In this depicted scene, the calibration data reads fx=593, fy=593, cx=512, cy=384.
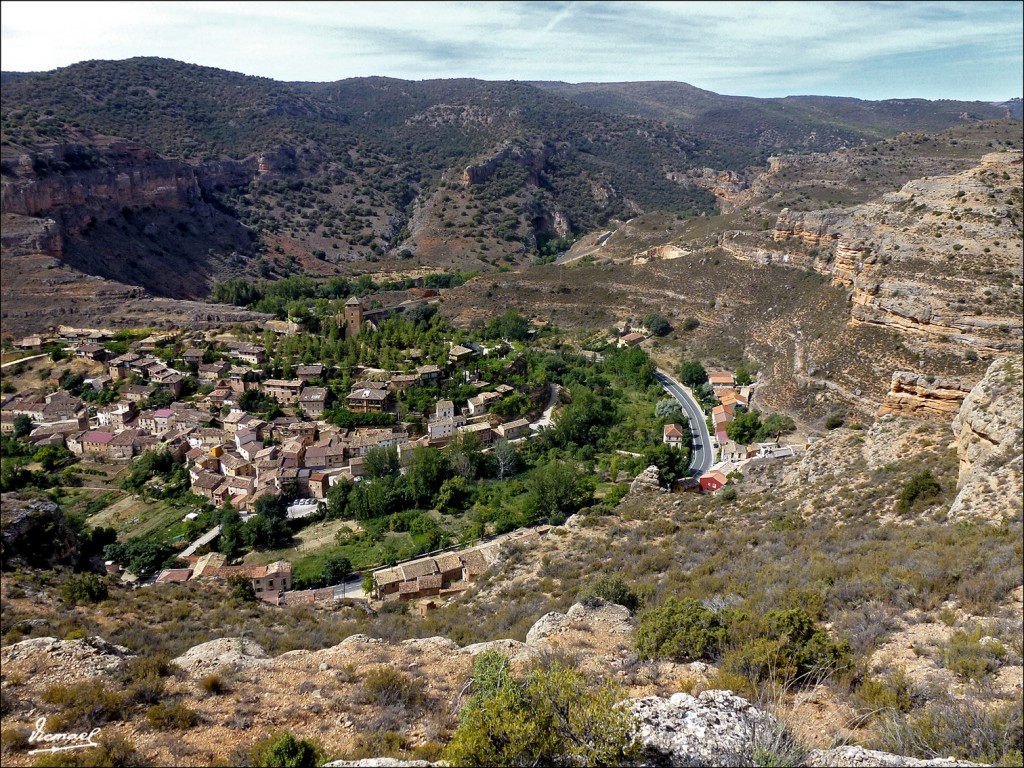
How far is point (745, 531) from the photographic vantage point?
1590cm

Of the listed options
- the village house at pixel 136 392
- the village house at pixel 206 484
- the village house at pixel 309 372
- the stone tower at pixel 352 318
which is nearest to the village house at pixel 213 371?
the village house at pixel 136 392

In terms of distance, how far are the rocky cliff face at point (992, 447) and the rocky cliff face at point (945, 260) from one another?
1418 cm

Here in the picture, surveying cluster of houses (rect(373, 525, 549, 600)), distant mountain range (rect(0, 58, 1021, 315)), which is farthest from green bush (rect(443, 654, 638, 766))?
distant mountain range (rect(0, 58, 1021, 315))

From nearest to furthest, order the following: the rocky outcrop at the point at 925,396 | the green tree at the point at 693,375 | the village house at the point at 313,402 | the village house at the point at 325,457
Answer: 1. the rocky outcrop at the point at 925,396
2. the village house at the point at 325,457
3. the village house at the point at 313,402
4. the green tree at the point at 693,375

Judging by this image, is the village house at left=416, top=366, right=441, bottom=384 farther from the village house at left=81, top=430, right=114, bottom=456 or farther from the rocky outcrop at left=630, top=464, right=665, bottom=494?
the village house at left=81, top=430, right=114, bottom=456

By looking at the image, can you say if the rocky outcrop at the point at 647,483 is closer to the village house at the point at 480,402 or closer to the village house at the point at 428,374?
the village house at the point at 480,402

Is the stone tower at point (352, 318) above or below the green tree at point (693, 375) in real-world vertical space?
above

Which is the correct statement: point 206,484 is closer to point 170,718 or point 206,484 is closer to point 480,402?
point 480,402

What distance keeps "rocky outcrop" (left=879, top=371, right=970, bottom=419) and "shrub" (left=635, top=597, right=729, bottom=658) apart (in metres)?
13.9

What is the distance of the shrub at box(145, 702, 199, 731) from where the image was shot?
258 inches

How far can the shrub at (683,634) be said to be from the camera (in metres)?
8.32

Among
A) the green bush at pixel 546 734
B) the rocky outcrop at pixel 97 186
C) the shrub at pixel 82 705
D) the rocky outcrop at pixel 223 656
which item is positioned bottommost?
the rocky outcrop at pixel 223 656

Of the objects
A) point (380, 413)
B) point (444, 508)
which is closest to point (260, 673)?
point (444, 508)

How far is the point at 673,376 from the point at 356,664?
37366 millimetres
